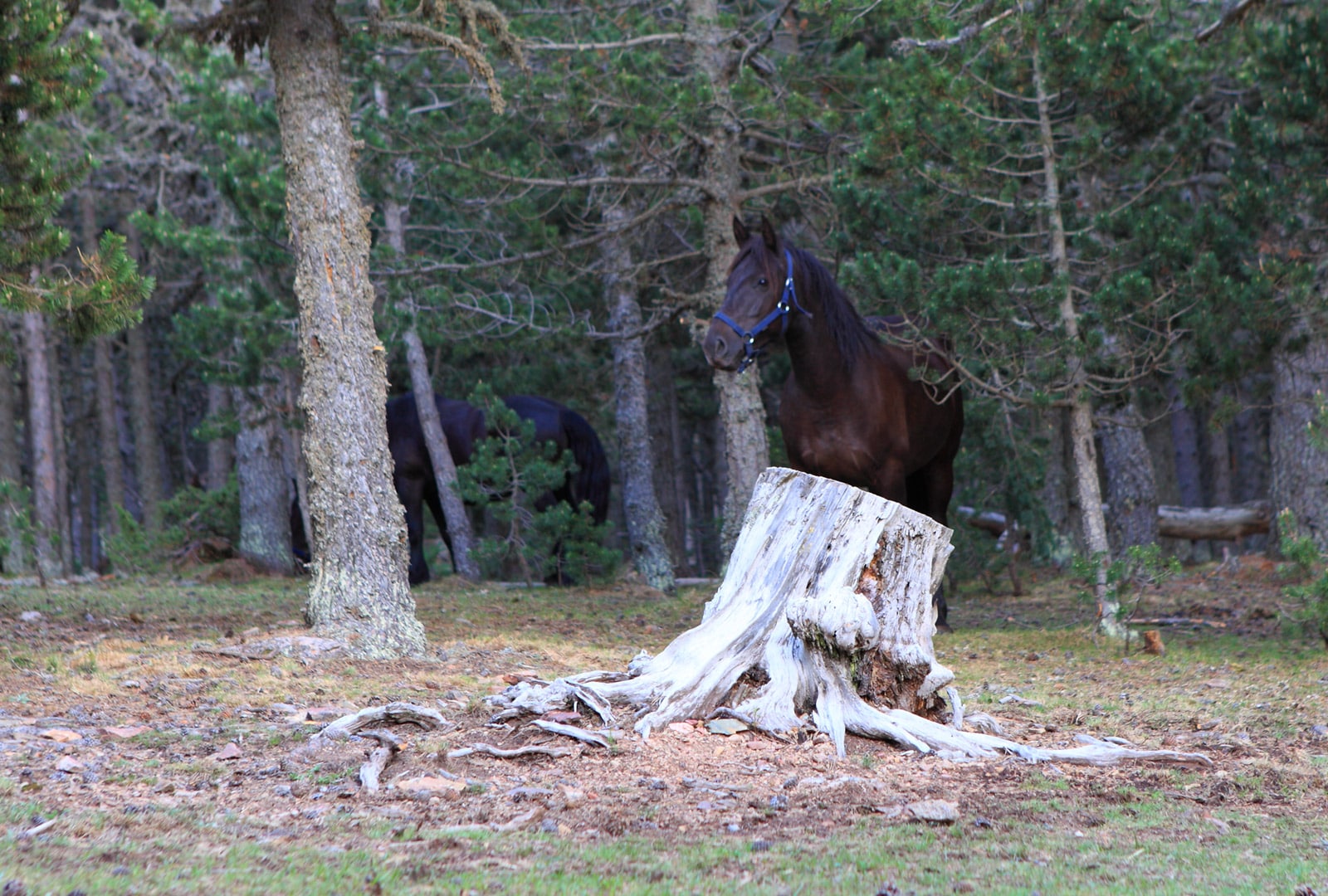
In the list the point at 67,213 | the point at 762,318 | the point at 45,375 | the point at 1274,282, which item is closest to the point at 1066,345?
the point at 1274,282

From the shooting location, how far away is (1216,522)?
15344 millimetres

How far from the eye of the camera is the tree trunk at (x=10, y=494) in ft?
43.0

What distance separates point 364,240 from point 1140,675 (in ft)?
19.2

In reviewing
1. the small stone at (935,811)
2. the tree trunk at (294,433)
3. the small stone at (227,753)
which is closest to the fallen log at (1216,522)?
the tree trunk at (294,433)

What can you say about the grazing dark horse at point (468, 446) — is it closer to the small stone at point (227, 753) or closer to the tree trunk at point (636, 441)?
the tree trunk at point (636, 441)

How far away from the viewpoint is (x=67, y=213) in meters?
21.5

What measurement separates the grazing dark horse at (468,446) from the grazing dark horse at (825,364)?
591 centimetres

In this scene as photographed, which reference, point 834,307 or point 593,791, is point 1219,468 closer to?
point 834,307

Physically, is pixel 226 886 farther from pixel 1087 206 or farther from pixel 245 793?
pixel 1087 206

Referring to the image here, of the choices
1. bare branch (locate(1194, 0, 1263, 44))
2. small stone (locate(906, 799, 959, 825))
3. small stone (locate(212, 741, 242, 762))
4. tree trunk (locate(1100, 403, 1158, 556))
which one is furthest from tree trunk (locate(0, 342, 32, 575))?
tree trunk (locate(1100, 403, 1158, 556))

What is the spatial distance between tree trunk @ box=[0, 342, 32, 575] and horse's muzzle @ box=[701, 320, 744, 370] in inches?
318

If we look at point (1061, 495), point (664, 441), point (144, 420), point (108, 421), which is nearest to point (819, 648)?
point (1061, 495)

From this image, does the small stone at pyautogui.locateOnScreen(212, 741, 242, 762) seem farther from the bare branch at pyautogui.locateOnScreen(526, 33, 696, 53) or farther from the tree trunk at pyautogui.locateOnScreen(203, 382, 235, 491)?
the tree trunk at pyautogui.locateOnScreen(203, 382, 235, 491)

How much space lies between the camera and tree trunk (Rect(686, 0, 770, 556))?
11.2 meters
